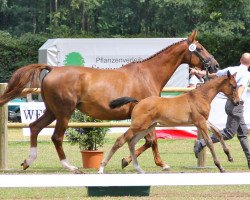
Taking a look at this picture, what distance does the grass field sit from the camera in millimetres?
10570

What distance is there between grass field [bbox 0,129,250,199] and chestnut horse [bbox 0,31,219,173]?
76 cm

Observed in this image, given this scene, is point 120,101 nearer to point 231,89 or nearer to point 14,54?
point 231,89

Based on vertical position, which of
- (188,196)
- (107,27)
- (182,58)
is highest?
(182,58)

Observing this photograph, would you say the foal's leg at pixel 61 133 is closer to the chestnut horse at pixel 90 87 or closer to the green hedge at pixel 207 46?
the chestnut horse at pixel 90 87

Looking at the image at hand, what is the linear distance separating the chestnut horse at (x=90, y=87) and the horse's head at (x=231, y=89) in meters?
0.96

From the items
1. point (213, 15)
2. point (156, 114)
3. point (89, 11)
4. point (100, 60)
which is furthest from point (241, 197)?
point (89, 11)

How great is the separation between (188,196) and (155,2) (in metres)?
51.9

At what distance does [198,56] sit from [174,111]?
151 cm

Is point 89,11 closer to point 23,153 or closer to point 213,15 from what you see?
point 213,15

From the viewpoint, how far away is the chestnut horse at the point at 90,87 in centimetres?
1266

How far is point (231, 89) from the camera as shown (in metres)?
12.5

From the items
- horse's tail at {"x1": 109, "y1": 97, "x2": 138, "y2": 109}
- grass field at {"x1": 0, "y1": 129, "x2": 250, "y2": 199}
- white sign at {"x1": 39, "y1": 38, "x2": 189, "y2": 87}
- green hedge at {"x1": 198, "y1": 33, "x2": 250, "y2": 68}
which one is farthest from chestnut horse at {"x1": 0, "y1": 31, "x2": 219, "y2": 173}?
green hedge at {"x1": 198, "y1": 33, "x2": 250, "y2": 68}

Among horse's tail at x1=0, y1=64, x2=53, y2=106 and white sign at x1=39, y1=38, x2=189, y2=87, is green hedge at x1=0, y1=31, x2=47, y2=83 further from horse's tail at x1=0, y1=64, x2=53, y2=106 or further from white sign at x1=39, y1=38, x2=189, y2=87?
horse's tail at x1=0, y1=64, x2=53, y2=106

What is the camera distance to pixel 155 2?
61.6 m
